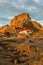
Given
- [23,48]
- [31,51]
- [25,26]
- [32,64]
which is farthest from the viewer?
[25,26]

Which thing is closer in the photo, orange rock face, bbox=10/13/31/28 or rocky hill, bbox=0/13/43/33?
rocky hill, bbox=0/13/43/33

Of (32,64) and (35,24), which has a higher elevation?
(35,24)

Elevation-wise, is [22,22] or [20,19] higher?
[20,19]

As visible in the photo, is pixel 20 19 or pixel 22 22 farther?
pixel 20 19

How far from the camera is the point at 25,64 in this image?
584 inches

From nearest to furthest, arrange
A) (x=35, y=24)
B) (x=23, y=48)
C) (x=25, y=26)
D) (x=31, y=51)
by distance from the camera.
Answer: (x=31, y=51) → (x=23, y=48) → (x=25, y=26) → (x=35, y=24)

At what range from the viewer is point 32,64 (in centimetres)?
1426

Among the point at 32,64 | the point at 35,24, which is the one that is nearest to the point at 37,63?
the point at 32,64

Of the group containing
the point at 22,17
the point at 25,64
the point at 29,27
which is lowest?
the point at 25,64

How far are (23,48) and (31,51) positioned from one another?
2.18 m

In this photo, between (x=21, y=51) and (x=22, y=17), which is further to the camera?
(x=22, y=17)

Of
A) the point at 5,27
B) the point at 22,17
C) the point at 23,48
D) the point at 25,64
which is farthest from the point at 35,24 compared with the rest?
the point at 25,64

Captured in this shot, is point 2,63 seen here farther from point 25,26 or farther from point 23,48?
point 25,26

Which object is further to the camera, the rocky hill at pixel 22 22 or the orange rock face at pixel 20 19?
the orange rock face at pixel 20 19
